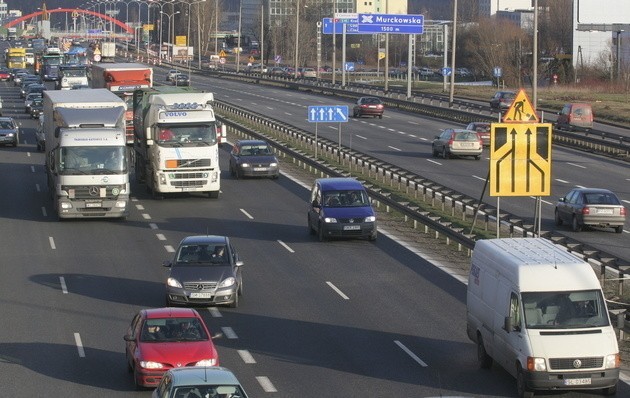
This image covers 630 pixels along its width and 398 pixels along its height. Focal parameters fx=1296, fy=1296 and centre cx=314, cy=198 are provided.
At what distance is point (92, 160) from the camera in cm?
3916

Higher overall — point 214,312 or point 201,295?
point 201,295

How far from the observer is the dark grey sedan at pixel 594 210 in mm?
37781

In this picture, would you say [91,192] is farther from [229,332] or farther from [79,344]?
[79,344]

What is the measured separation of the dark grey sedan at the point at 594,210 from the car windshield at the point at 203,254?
1466 cm

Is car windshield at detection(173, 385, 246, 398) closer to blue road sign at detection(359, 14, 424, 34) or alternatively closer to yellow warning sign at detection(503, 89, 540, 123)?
yellow warning sign at detection(503, 89, 540, 123)

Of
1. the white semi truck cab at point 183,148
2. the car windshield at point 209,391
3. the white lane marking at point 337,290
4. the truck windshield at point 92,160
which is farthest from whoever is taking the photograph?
the white semi truck cab at point 183,148

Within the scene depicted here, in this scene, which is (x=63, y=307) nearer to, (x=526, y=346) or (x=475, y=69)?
(x=526, y=346)

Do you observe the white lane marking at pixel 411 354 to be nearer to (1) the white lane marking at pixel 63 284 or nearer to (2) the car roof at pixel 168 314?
(2) the car roof at pixel 168 314

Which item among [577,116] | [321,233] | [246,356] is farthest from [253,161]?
[246,356]

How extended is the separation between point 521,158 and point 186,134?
16.8 meters

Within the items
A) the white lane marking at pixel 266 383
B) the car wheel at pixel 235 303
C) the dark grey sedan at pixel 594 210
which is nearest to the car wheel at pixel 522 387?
the white lane marking at pixel 266 383

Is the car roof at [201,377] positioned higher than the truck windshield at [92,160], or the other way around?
the truck windshield at [92,160]

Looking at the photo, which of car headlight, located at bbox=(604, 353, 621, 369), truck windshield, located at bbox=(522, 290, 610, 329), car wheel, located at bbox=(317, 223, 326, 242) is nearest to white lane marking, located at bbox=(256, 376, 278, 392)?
truck windshield, located at bbox=(522, 290, 610, 329)

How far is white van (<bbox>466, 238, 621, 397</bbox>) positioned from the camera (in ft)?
61.7
